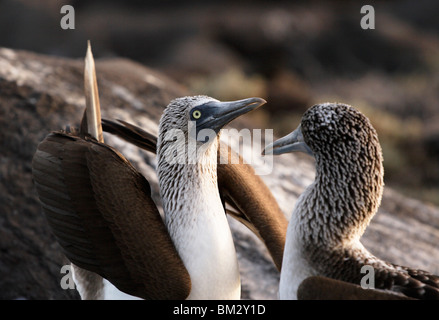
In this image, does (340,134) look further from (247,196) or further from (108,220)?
(108,220)

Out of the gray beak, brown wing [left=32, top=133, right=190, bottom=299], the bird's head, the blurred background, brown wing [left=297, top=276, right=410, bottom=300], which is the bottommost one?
brown wing [left=297, top=276, right=410, bottom=300]

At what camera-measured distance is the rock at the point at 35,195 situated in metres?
4.70

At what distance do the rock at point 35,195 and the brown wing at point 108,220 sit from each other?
136cm

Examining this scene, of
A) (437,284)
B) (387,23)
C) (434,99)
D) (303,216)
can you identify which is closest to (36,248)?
(303,216)

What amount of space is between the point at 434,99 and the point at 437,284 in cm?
1263

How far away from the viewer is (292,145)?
3.32 metres

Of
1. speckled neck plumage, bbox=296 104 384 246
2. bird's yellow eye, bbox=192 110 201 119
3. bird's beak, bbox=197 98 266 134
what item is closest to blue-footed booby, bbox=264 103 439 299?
speckled neck plumage, bbox=296 104 384 246

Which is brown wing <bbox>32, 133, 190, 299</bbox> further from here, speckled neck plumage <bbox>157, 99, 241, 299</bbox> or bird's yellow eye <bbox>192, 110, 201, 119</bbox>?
bird's yellow eye <bbox>192, 110, 201, 119</bbox>

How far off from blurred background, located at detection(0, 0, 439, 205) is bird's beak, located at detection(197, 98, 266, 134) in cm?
828

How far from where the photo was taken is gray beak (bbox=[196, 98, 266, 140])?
333cm

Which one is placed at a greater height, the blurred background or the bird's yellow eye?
the blurred background

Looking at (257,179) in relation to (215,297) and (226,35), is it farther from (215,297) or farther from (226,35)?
(226,35)

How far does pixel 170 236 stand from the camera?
11.3ft
